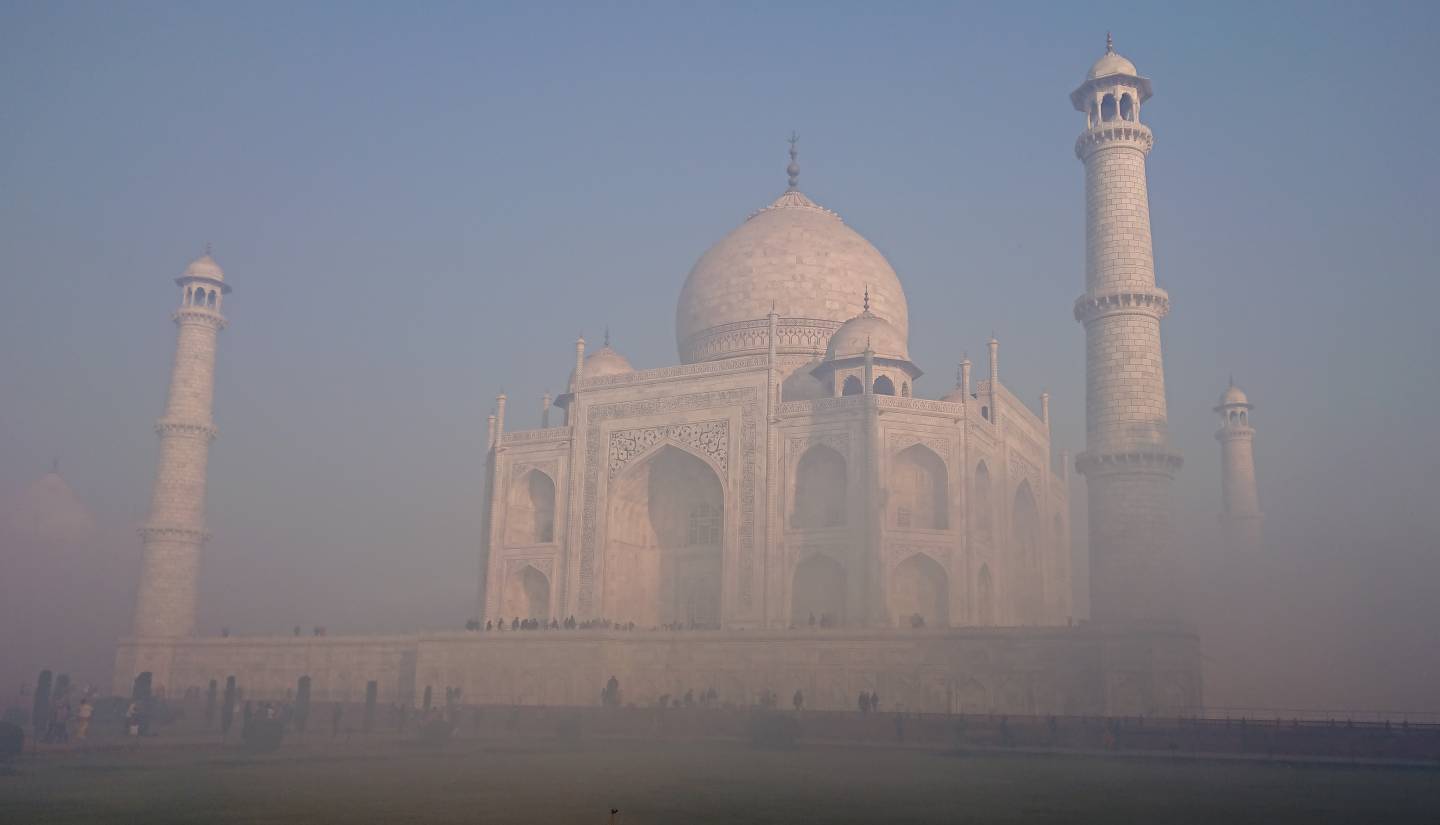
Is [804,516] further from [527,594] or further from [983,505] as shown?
[527,594]

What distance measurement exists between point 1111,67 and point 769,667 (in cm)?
1230

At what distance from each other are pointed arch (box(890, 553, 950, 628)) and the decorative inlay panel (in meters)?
4.20

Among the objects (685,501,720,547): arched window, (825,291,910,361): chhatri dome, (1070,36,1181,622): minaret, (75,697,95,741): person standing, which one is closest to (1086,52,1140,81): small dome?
(1070,36,1181,622): minaret

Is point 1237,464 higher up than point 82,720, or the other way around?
point 1237,464

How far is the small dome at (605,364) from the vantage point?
30922 millimetres

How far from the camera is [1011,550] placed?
27891 millimetres

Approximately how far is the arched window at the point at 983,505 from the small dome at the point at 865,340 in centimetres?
301

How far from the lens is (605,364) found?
31.2 metres

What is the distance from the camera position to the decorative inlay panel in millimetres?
26344

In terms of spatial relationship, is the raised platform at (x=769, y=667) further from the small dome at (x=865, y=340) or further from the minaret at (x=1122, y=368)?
the small dome at (x=865, y=340)

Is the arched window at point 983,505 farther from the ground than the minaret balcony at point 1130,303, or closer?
closer

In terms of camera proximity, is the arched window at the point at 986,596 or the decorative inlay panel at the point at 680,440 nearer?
the arched window at the point at 986,596

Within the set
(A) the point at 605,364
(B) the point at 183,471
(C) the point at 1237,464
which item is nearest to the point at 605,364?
(A) the point at 605,364

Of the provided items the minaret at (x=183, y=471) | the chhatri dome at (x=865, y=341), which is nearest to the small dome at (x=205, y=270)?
the minaret at (x=183, y=471)
